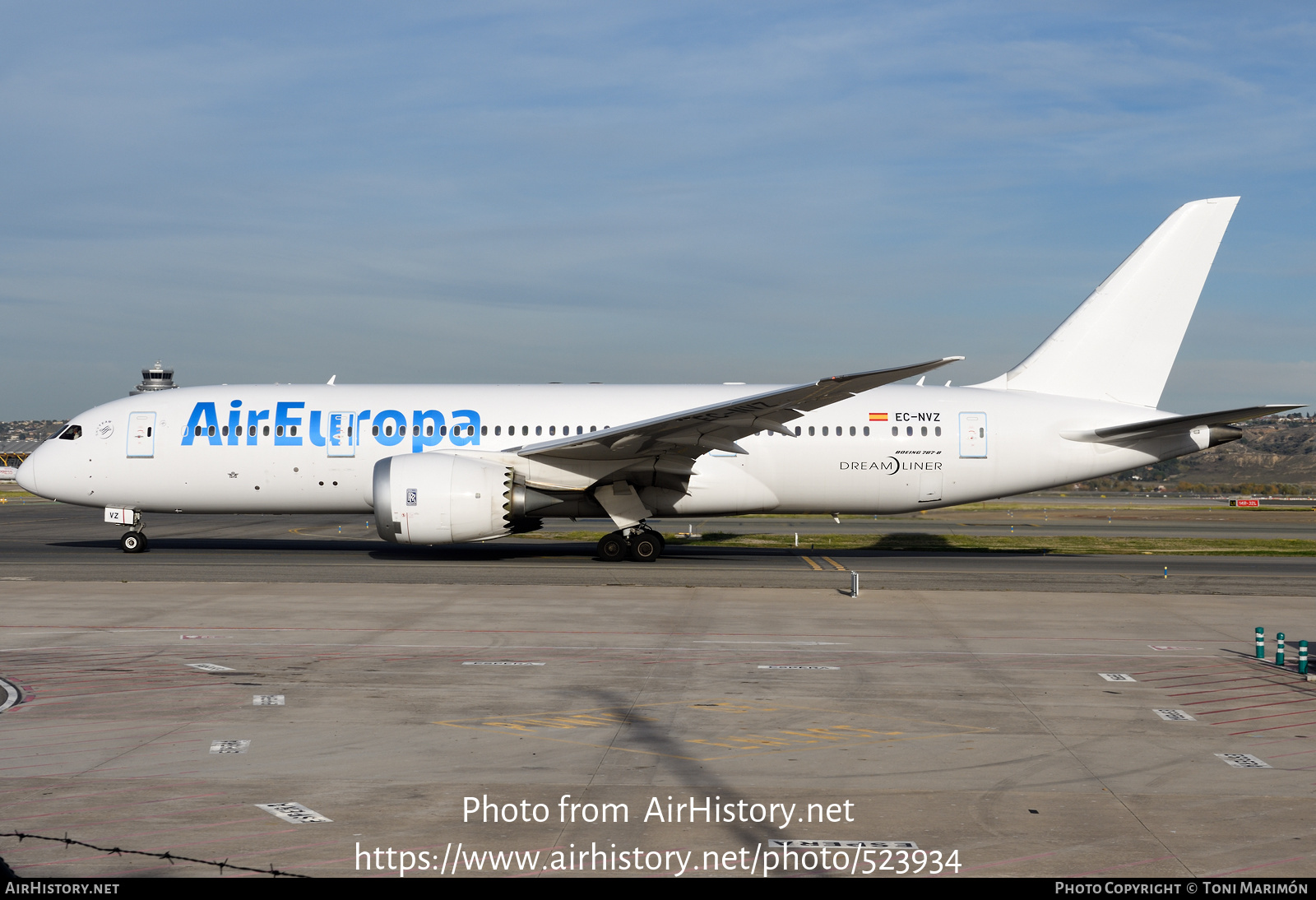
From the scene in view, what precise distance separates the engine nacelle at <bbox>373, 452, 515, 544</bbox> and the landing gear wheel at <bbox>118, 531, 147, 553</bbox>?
7.97 meters

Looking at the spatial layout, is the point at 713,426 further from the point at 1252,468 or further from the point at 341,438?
the point at 1252,468

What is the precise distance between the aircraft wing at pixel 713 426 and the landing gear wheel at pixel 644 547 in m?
2.32

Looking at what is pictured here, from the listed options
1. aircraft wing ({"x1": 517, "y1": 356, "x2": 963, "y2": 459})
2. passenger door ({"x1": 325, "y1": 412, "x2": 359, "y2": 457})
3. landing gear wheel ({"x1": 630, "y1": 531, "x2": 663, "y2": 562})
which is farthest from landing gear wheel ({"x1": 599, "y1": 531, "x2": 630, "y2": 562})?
passenger door ({"x1": 325, "y1": 412, "x2": 359, "y2": 457})

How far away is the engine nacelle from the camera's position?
2214 centimetres

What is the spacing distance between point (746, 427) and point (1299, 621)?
36.9 ft

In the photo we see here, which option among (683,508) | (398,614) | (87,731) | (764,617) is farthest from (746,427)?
(87,731)

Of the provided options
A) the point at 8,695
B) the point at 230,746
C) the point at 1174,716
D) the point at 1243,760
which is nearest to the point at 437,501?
the point at 8,695

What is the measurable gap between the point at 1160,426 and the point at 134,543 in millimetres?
25837

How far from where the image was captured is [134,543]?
25953 millimetres

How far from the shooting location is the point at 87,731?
9.27 meters

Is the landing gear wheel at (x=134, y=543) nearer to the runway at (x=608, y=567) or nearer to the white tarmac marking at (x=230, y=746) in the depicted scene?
the runway at (x=608, y=567)

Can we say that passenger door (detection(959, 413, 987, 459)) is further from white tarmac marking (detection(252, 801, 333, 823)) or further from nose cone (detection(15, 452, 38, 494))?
nose cone (detection(15, 452, 38, 494))

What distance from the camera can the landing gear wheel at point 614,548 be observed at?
80.9 ft

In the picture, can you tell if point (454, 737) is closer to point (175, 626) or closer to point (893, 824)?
point (893, 824)
